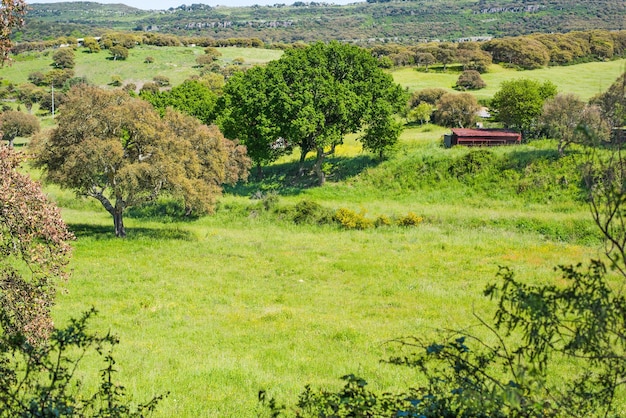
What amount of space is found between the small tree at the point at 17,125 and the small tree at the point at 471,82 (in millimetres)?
68492

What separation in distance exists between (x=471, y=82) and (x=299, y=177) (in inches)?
1804

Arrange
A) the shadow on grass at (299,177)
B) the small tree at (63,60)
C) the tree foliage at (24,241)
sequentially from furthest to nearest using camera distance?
1. the small tree at (63,60)
2. the shadow on grass at (299,177)
3. the tree foliage at (24,241)

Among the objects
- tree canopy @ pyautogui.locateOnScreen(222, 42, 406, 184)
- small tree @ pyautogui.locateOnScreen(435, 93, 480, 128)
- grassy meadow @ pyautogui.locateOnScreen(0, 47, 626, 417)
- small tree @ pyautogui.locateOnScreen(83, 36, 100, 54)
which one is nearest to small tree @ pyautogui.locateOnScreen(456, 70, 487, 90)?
small tree @ pyautogui.locateOnScreen(435, 93, 480, 128)

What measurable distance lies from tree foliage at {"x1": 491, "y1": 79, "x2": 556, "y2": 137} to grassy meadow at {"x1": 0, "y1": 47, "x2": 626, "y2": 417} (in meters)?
9.86

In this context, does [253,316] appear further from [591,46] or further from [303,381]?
[591,46]

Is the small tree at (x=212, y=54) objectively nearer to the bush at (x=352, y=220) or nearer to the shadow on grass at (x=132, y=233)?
the shadow on grass at (x=132, y=233)

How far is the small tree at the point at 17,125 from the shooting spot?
71.1 meters

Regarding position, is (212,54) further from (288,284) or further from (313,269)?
(288,284)

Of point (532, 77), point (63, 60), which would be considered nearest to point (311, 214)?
point (532, 77)

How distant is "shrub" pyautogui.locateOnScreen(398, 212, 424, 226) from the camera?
34656 millimetres

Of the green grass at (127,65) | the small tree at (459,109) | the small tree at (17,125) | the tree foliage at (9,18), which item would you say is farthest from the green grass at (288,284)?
the green grass at (127,65)

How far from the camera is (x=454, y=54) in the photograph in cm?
10912

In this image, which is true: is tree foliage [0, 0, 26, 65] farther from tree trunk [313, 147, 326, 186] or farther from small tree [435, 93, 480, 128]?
small tree [435, 93, 480, 128]

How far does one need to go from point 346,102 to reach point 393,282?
23555 millimetres
